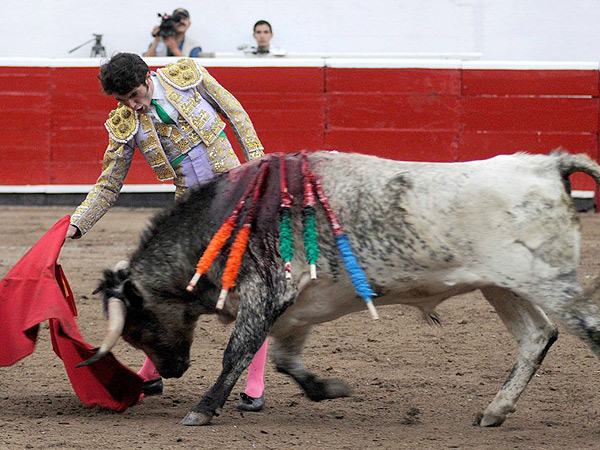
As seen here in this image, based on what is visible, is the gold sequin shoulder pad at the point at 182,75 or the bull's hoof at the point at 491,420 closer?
the bull's hoof at the point at 491,420

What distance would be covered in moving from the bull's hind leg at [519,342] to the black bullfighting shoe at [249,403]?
68 cm

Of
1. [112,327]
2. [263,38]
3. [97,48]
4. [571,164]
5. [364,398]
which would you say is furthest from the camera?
[97,48]

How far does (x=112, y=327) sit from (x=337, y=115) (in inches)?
197

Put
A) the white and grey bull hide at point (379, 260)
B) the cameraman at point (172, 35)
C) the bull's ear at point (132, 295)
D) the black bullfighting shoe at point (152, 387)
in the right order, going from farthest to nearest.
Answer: the cameraman at point (172, 35) < the black bullfighting shoe at point (152, 387) < the bull's ear at point (132, 295) < the white and grey bull hide at point (379, 260)

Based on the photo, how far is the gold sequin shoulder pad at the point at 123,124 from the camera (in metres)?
3.39

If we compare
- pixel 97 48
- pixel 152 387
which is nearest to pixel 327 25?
pixel 97 48

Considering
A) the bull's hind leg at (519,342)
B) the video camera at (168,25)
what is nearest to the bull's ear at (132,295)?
the bull's hind leg at (519,342)

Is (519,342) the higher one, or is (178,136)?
(178,136)

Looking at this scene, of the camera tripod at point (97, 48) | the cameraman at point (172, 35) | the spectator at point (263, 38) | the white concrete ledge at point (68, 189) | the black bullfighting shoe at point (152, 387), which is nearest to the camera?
the black bullfighting shoe at point (152, 387)

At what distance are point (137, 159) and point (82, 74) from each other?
0.74 m

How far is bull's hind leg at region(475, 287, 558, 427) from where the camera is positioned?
320 centimetres

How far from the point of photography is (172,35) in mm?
8836

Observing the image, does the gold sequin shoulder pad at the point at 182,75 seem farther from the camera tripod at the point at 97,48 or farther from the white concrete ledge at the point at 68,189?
the camera tripod at the point at 97,48

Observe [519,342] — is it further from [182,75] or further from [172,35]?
[172,35]
